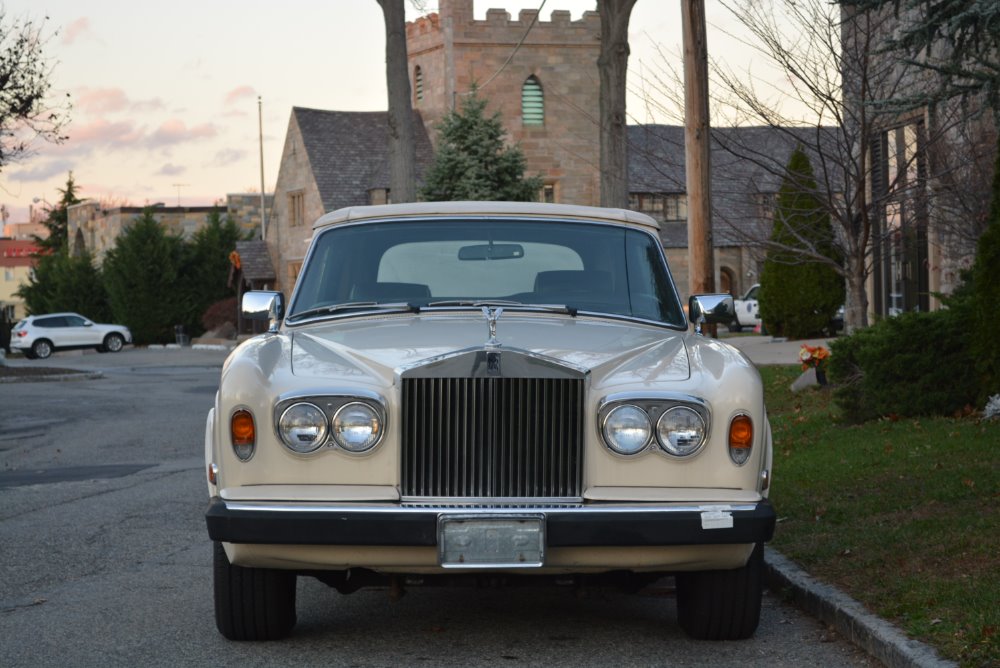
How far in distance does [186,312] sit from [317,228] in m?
56.1

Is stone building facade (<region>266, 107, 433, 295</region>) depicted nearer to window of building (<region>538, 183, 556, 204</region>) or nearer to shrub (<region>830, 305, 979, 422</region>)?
window of building (<region>538, 183, 556, 204</region>)

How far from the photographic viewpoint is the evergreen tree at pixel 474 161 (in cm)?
4603

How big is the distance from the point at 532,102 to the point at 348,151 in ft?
27.1

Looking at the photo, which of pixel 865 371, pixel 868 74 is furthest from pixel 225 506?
pixel 868 74

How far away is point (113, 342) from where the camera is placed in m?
54.8

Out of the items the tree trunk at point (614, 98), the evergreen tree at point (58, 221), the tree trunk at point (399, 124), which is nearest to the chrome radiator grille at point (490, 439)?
the tree trunk at point (399, 124)

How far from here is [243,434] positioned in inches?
220

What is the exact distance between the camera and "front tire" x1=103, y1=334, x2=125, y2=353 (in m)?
54.6

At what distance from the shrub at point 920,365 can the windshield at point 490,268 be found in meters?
6.16

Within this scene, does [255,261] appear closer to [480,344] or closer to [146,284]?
[146,284]

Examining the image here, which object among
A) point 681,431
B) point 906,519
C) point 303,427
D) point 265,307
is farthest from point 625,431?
point 906,519

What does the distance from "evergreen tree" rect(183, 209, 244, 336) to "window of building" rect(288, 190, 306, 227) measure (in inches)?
146

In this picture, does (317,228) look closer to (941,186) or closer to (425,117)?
(941,186)

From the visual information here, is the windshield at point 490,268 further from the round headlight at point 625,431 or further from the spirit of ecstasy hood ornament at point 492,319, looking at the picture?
the round headlight at point 625,431
